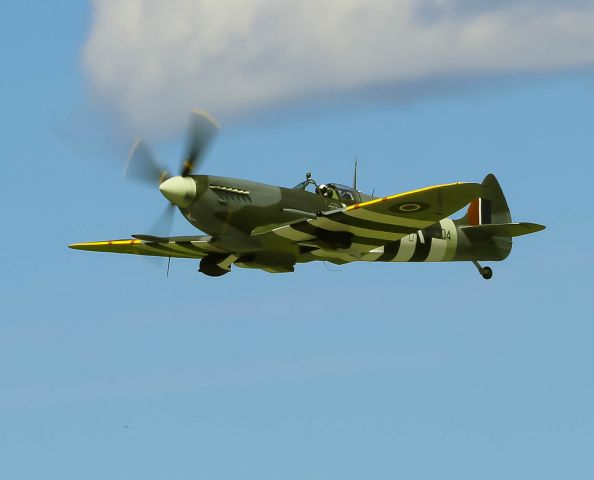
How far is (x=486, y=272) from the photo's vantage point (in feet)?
106

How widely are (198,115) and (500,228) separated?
306 inches

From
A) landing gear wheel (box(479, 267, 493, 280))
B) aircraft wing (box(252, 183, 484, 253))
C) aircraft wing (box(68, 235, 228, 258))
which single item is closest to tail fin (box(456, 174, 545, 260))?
landing gear wheel (box(479, 267, 493, 280))

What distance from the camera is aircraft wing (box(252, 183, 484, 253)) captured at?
2625 cm

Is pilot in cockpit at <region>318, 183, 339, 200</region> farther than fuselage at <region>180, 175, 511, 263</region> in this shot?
Yes

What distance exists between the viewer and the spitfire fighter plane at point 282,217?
27141 mm

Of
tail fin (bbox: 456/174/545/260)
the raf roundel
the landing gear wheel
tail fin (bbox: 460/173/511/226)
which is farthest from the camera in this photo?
tail fin (bbox: 460/173/511/226)

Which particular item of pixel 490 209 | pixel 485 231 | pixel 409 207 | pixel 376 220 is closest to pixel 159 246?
pixel 376 220

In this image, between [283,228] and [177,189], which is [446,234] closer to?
[283,228]

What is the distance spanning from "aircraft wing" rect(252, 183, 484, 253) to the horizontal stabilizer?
2619 mm

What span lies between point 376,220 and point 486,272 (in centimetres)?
558

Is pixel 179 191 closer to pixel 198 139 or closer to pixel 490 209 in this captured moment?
pixel 198 139

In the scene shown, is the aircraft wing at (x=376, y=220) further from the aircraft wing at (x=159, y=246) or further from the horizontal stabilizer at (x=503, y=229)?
the horizontal stabilizer at (x=503, y=229)

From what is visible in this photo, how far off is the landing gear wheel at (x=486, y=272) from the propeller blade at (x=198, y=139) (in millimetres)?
8326

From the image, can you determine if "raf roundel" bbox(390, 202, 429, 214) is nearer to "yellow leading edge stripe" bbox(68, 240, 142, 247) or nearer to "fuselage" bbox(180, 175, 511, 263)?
"fuselage" bbox(180, 175, 511, 263)
